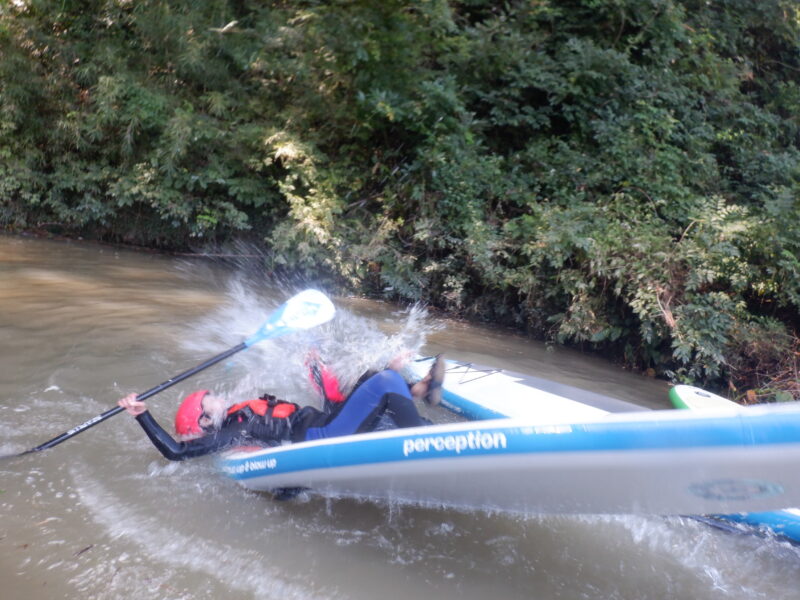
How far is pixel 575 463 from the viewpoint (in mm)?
2355

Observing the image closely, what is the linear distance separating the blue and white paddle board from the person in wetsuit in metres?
0.25

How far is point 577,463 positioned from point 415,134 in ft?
22.4

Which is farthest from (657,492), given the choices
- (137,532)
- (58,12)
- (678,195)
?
(58,12)

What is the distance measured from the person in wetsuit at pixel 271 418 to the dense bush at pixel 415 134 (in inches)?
149

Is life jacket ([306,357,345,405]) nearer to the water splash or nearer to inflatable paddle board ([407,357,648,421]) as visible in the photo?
the water splash

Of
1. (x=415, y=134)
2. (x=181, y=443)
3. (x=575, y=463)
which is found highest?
(x=415, y=134)

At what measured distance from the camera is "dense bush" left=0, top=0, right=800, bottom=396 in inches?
294

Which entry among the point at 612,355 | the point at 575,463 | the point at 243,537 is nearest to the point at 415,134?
the point at 612,355

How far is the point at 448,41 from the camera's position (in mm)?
8422

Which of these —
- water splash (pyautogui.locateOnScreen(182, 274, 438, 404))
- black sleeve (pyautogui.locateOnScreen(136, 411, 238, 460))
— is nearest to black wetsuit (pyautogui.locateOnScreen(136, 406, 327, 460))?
black sleeve (pyautogui.locateOnScreen(136, 411, 238, 460))

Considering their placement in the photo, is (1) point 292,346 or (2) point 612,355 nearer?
(1) point 292,346

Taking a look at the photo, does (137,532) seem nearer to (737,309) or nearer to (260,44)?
(737,309)

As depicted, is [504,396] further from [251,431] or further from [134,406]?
[134,406]

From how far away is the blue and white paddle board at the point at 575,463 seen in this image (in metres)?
2.10
